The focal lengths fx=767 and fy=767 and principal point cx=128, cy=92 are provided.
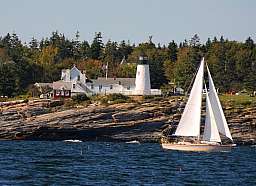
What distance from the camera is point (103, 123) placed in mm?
116375

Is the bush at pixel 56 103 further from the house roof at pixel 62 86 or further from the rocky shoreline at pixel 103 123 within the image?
the house roof at pixel 62 86

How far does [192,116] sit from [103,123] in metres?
23.5

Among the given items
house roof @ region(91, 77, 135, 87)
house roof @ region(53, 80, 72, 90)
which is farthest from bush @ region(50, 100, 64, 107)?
house roof @ region(91, 77, 135, 87)

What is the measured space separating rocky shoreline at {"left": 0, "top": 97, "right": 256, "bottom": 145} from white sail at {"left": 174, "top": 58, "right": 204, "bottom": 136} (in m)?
19.4

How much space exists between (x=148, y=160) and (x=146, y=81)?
62194 mm

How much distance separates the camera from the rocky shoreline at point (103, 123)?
11619cm

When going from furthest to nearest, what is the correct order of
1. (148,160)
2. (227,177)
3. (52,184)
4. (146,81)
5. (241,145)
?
(146,81)
(241,145)
(148,160)
(227,177)
(52,184)

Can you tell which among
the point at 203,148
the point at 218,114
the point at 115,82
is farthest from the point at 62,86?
the point at 203,148

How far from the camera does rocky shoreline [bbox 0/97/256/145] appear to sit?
11619 centimetres

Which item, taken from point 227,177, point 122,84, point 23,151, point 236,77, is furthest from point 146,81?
point 227,177

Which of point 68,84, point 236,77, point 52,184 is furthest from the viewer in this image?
point 236,77

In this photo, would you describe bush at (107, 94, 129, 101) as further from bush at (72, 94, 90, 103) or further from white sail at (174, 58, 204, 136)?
white sail at (174, 58, 204, 136)

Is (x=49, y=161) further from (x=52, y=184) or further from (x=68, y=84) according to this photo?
(x=68, y=84)

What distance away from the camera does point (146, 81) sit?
451ft
